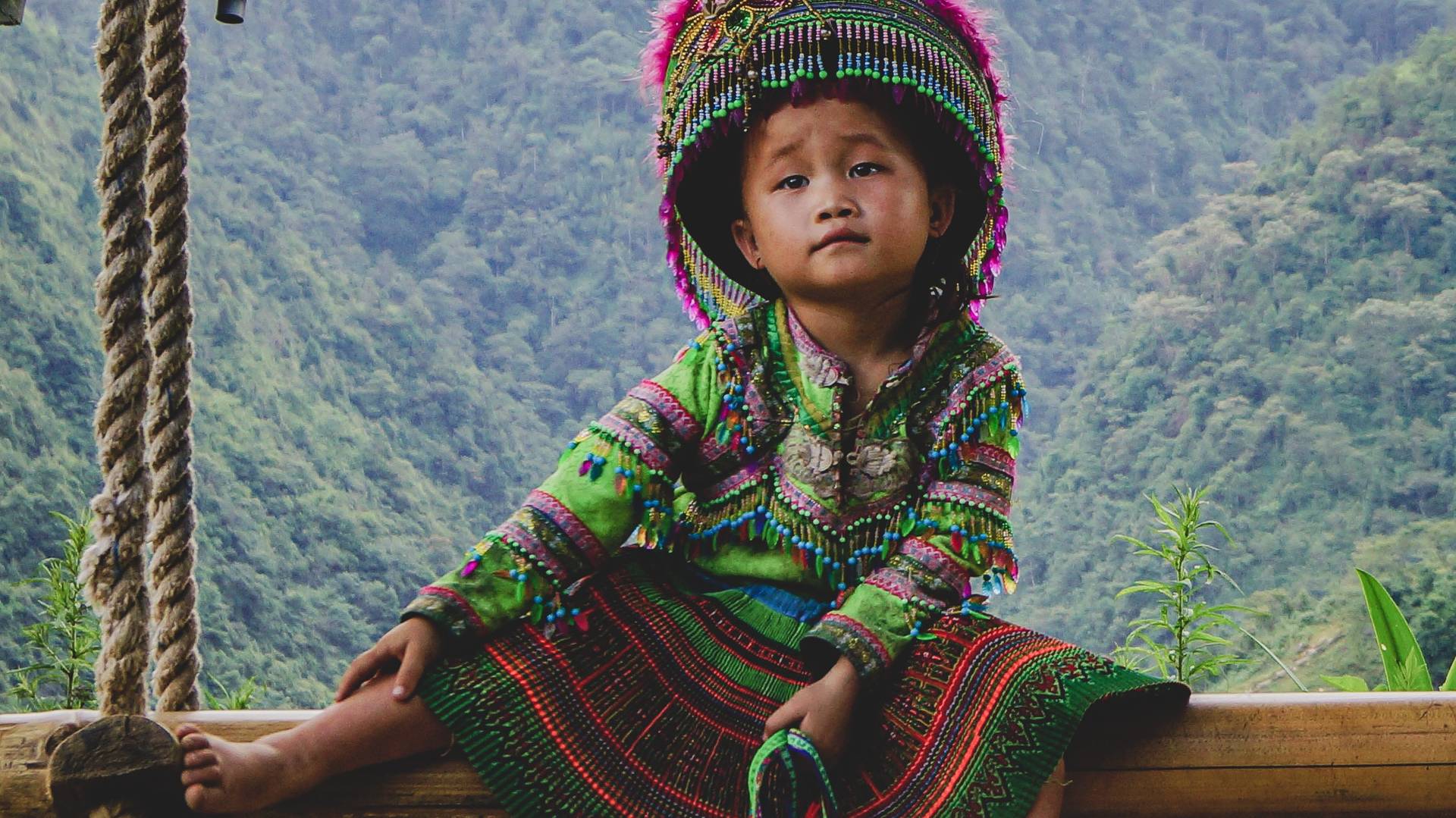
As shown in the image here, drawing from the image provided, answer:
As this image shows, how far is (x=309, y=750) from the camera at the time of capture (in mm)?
1330

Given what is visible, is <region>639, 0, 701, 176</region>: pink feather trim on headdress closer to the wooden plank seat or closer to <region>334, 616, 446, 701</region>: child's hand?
<region>334, 616, 446, 701</region>: child's hand

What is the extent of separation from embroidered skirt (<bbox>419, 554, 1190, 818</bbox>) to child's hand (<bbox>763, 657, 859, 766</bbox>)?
0.03m

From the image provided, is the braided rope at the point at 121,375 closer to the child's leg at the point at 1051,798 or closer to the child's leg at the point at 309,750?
the child's leg at the point at 309,750

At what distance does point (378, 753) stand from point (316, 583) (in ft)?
16.9

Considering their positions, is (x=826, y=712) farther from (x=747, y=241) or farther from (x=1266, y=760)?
(x=747, y=241)

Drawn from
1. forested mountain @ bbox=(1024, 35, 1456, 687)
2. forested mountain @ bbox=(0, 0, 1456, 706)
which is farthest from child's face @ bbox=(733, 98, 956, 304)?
forested mountain @ bbox=(1024, 35, 1456, 687)

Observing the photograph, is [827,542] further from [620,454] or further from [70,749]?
[70,749]

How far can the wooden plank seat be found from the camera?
1.46m

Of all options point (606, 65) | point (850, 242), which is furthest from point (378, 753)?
point (606, 65)

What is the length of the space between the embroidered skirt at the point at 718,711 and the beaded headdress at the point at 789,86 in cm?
43

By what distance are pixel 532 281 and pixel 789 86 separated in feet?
21.3

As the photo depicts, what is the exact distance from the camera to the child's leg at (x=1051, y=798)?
1.35 metres

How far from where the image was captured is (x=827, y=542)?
154cm

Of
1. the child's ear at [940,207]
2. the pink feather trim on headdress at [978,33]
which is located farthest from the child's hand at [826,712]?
the pink feather trim on headdress at [978,33]
